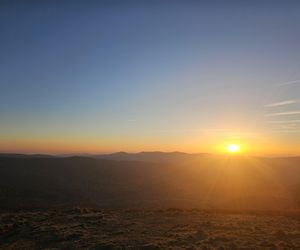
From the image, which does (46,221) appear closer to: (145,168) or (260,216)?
(260,216)

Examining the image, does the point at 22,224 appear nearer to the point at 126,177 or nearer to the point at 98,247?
the point at 98,247

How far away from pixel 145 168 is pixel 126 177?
17.1 m

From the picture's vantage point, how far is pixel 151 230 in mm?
18672

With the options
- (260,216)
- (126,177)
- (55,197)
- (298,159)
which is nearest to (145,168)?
(126,177)

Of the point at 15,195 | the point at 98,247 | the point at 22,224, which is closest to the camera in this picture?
the point at 98,247

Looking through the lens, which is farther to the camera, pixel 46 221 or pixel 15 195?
pixel 15 195

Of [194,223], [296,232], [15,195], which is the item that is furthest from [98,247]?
[15,195]

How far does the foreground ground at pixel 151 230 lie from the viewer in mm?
16203

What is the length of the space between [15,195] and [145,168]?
5289 cm

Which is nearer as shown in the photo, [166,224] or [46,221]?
[166,224]

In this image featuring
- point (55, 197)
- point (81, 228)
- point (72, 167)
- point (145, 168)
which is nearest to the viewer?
point (81, 228)

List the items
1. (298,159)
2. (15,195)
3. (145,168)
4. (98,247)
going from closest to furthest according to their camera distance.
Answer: (98,247), (15,195), (145,168), (298,159)

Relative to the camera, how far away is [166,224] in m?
20.2

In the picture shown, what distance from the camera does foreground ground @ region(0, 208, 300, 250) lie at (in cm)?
1620
